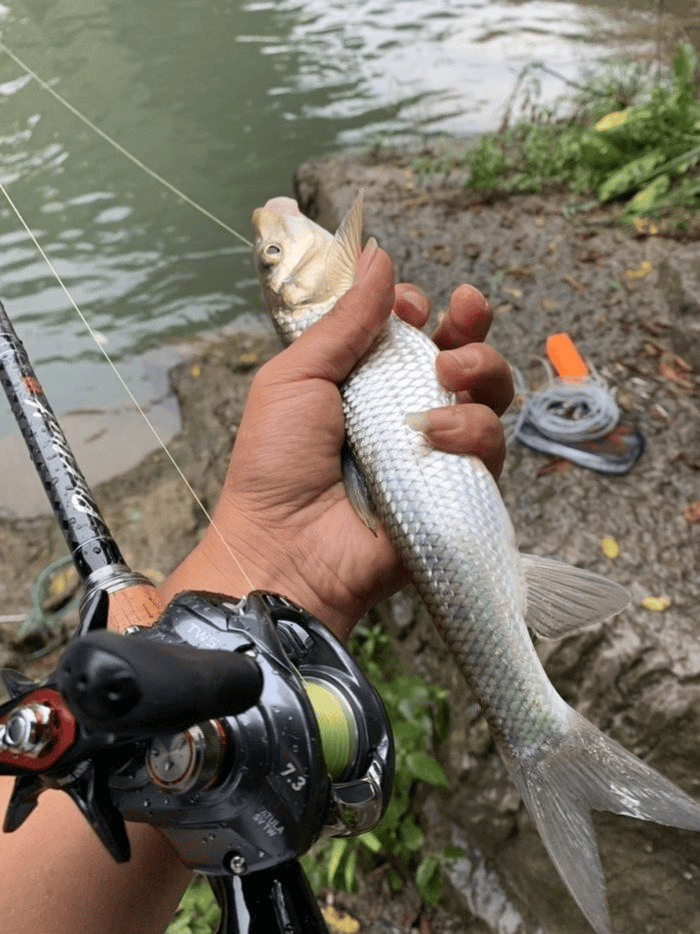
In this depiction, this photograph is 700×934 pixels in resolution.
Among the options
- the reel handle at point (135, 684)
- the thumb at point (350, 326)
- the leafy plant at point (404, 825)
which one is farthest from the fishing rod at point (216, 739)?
the leafy plant at point (404, 825)

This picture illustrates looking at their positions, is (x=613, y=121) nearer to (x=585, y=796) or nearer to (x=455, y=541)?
(x=455, y=541)

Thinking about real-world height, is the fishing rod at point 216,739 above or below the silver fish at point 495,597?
above

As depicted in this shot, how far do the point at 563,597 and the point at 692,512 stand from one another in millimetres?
1892

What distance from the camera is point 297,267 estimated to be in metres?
2.71

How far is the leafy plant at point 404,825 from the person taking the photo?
3.20 metres

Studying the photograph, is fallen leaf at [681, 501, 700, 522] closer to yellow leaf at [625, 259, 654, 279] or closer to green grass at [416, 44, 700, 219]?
yellow leaf at [625, 259, 654, 279]

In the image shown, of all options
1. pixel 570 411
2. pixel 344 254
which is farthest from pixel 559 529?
pixel 344 254

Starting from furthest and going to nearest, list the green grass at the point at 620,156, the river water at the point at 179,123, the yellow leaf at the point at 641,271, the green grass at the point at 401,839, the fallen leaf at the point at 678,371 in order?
the river water at the point at 179,123 → the green grass at the point at 620,156 → the yellow leaf at the point at 641,271 → the fallen leaf at the point at 678,371 → the green grass at the point at 401,839

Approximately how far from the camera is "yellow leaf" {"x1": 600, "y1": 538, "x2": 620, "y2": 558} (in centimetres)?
358

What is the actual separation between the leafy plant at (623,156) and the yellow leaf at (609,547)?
11.3ft

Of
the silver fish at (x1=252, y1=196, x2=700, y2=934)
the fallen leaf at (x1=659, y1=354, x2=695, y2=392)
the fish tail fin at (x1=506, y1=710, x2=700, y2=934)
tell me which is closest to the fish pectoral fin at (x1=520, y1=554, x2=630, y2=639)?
the silver fish at (x1=252, y1=196, x2=700, y2=934)

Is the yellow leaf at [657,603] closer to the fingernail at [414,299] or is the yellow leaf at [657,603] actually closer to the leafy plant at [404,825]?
the leafy plant at [404,825]

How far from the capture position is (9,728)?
2.98 ft

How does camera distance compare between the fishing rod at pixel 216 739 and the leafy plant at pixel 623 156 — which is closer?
the fishing rod at pixel 216 739
